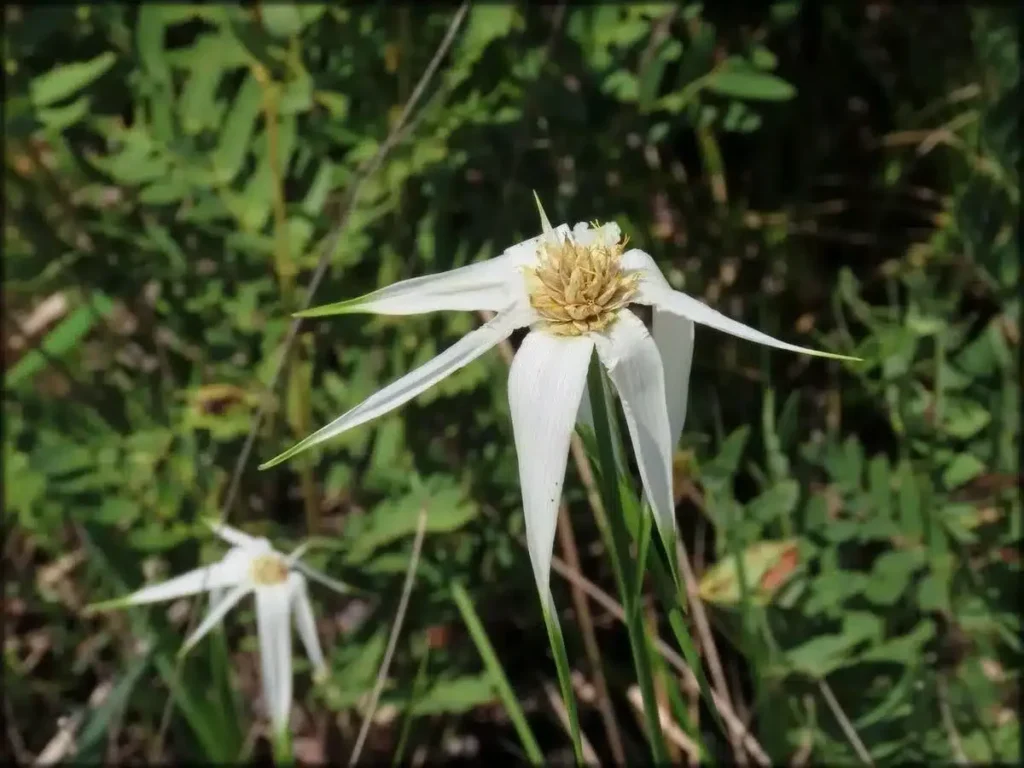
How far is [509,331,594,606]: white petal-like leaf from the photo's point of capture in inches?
22.9

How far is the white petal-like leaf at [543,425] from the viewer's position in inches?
22.9

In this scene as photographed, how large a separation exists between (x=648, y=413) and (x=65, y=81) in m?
0.99

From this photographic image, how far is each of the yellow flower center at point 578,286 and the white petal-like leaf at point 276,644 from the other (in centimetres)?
65

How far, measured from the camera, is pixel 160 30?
1354 mm

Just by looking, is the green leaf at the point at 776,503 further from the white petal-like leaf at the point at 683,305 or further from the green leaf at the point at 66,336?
the green leaf at the point at 66,336

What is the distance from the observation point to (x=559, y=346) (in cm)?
65

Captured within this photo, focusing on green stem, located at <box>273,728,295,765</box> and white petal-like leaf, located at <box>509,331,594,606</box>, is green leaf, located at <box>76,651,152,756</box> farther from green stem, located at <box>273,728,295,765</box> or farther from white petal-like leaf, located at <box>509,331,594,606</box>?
white petal-like leaf, located at <box>509,331,594,606</box>

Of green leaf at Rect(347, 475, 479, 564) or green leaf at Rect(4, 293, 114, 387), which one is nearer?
green leaf at Rect(347, 475, 479, 564)

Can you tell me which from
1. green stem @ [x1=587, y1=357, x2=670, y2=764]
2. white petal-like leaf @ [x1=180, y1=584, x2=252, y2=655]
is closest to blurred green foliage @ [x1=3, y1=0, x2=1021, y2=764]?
white petal-like leaf @ [x1=180, y1=584, x2=252, y2=655]

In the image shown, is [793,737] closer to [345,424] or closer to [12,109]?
[345,424]

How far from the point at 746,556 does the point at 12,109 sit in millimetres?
962

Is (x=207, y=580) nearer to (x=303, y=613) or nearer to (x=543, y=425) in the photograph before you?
(x=303, y=613)

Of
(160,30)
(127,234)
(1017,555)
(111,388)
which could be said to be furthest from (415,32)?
(1017,555)

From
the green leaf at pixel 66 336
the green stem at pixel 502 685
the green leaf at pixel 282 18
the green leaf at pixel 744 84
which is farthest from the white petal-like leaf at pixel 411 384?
the green leaf at pixel 66 336
